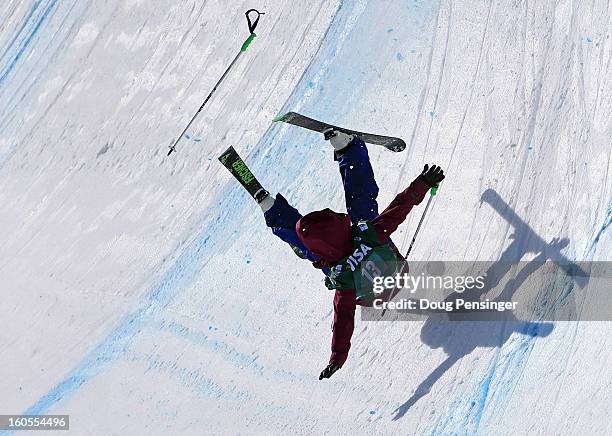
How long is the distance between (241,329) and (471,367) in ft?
5.01

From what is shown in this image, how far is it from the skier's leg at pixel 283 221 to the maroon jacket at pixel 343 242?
41 cm

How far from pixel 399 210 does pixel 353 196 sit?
0.46 meters

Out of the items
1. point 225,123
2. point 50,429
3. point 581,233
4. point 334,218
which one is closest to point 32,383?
point 50,429

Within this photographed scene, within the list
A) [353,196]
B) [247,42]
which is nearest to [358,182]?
[353,196]

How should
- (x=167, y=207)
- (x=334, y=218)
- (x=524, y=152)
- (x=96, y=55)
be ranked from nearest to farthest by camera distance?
(x=334, y=218)
(x=524, y=152)
(x=167, y=207)
(x=96, y=55)

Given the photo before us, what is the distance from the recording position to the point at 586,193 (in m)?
4.05

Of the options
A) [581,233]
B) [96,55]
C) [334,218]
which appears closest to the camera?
[334,218]

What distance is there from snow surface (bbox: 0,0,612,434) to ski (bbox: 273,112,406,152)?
0.20m

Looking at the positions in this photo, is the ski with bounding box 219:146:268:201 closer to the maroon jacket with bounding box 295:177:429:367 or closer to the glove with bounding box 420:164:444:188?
the maroon jacket with bounding box 295:177:429:367

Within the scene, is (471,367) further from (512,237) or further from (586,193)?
(586,193)

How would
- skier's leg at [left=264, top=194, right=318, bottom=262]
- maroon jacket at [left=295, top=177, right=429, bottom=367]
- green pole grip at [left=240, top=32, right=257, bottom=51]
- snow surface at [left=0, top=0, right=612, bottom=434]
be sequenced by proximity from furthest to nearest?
green pole grip at [left=240, top=32, right=257, bottom=51], snow surface at [left=0, top=0, right=612, bottom=434], skier's leg at [left=264, top=194, right=318, bottom=262], maroon jacket at [left=295, top=177, right=429, bottom=367]

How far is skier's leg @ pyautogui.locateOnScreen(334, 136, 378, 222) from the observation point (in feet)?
13.1

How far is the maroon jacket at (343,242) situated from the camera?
129 inches

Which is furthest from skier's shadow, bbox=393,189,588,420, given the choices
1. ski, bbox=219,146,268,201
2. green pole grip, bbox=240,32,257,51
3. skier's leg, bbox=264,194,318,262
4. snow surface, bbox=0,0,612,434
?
green pole grip, bbox=240,32,257,51
